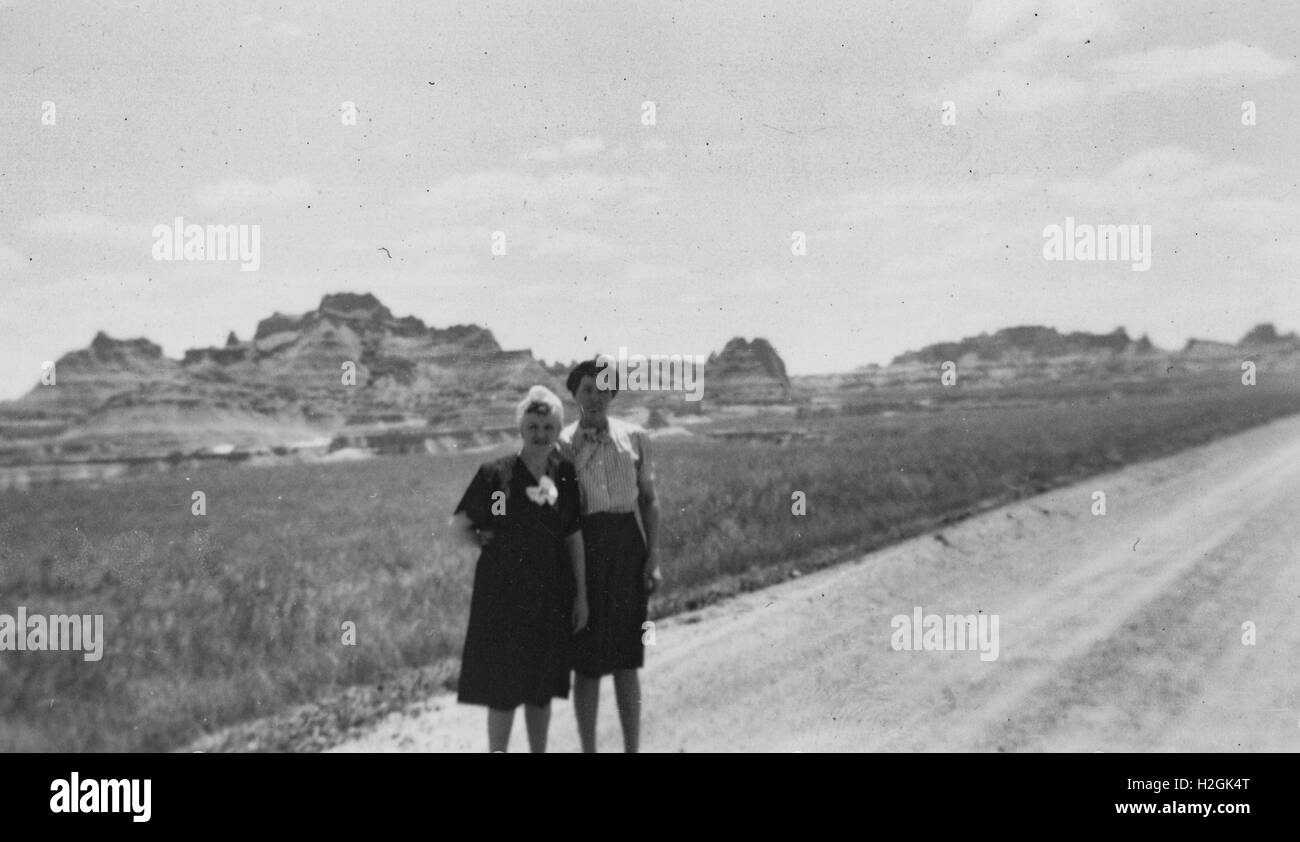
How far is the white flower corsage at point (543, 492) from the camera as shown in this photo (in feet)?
16.7

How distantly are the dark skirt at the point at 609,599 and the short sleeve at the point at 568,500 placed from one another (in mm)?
168


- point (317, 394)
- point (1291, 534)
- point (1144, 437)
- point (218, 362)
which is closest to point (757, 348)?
point (317, 394)

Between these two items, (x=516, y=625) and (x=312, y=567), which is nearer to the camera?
(x=516, y=625)

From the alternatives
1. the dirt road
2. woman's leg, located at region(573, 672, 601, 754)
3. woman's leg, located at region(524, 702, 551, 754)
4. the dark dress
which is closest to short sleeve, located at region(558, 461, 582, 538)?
the dark dress

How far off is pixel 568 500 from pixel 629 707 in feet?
4.47

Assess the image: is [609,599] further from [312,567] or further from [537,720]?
[312,567]

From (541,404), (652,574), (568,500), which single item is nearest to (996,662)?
(652,574)

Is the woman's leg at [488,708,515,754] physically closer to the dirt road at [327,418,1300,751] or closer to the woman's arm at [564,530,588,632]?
the dirt road at [327,418,1300,751]

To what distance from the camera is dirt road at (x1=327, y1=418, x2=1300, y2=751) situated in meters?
5.60

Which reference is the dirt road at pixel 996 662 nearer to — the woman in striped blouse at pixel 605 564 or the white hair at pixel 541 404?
the woman in striped blouse at pixel 605 564

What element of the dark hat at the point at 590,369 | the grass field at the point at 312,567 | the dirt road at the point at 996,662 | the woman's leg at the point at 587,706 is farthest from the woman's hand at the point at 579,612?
the grass field at the point at 312,567

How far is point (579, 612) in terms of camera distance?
5293mm
